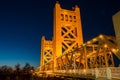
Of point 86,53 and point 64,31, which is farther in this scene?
point 64,31

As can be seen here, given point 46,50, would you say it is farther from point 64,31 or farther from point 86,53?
point 86,53

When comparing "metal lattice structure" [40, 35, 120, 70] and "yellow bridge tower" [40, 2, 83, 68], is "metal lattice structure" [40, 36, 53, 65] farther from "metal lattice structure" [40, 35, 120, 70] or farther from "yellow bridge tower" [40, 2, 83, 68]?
"metal lattice structure" [40, 35, 120, 70]

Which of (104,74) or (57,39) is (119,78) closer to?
(104,74)

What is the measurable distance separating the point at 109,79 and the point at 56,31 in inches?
638

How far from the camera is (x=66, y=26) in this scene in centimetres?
2430

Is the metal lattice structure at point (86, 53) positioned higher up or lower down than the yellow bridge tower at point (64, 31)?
lower down

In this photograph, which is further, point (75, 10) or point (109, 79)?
point (75, 10)

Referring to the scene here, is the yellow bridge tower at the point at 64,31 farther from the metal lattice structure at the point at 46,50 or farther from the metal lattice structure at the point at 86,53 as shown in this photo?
the metal lattice structure at the point at 46,50

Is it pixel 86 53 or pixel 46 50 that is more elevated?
pixel 46 50

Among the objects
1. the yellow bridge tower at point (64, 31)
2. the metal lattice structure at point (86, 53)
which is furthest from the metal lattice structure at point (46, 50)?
the metal lattice structure at point (86, 53)

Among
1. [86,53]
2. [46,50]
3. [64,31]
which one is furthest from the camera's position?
[46,50]

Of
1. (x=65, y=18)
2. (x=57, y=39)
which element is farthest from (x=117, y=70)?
(x=65, y=18)

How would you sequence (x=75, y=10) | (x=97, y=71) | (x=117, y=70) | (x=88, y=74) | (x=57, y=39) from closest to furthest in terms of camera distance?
(x=117, y=70) < (x=97, y=71) < (x=88, y=74) < (x=57, y=39) < (x=75, y=10)

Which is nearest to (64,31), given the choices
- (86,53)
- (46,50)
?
(86,53)
